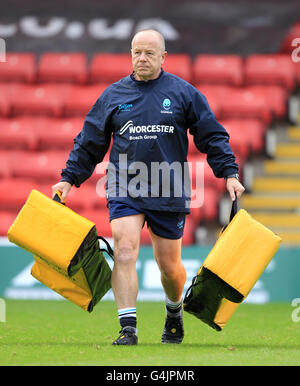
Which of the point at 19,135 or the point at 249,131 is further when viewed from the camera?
the point at 19,135

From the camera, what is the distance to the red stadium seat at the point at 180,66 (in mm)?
12711

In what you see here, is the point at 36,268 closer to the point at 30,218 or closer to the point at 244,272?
the point at 30,218

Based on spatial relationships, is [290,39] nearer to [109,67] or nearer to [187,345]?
[109,67]

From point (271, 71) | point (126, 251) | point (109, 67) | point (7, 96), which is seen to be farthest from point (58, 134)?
point (126, 251)

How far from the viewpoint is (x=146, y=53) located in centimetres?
544

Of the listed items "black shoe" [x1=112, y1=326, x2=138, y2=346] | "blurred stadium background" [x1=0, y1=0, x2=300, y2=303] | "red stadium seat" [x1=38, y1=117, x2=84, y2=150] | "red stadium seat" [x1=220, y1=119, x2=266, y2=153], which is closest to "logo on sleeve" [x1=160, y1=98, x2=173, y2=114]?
"black shoe" [x1=112, y1=326, x2=138, y2=346]

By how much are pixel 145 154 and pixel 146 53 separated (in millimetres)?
622

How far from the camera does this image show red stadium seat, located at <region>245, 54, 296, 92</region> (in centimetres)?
1298

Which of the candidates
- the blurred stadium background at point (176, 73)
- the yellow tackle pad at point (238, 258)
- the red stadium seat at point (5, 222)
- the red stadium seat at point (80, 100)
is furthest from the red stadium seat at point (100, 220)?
the yellow tackle pad at point (238, 258)

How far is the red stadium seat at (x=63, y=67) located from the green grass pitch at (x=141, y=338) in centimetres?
532

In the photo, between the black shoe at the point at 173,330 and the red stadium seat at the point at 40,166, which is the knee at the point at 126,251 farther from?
the red stadium seat at the point at 40,166

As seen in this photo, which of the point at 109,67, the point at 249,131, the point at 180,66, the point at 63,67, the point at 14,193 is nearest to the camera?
the point at 14,193

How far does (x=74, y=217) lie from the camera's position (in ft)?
17.1

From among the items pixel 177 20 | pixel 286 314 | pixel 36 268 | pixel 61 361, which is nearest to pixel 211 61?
pixel 177 20
